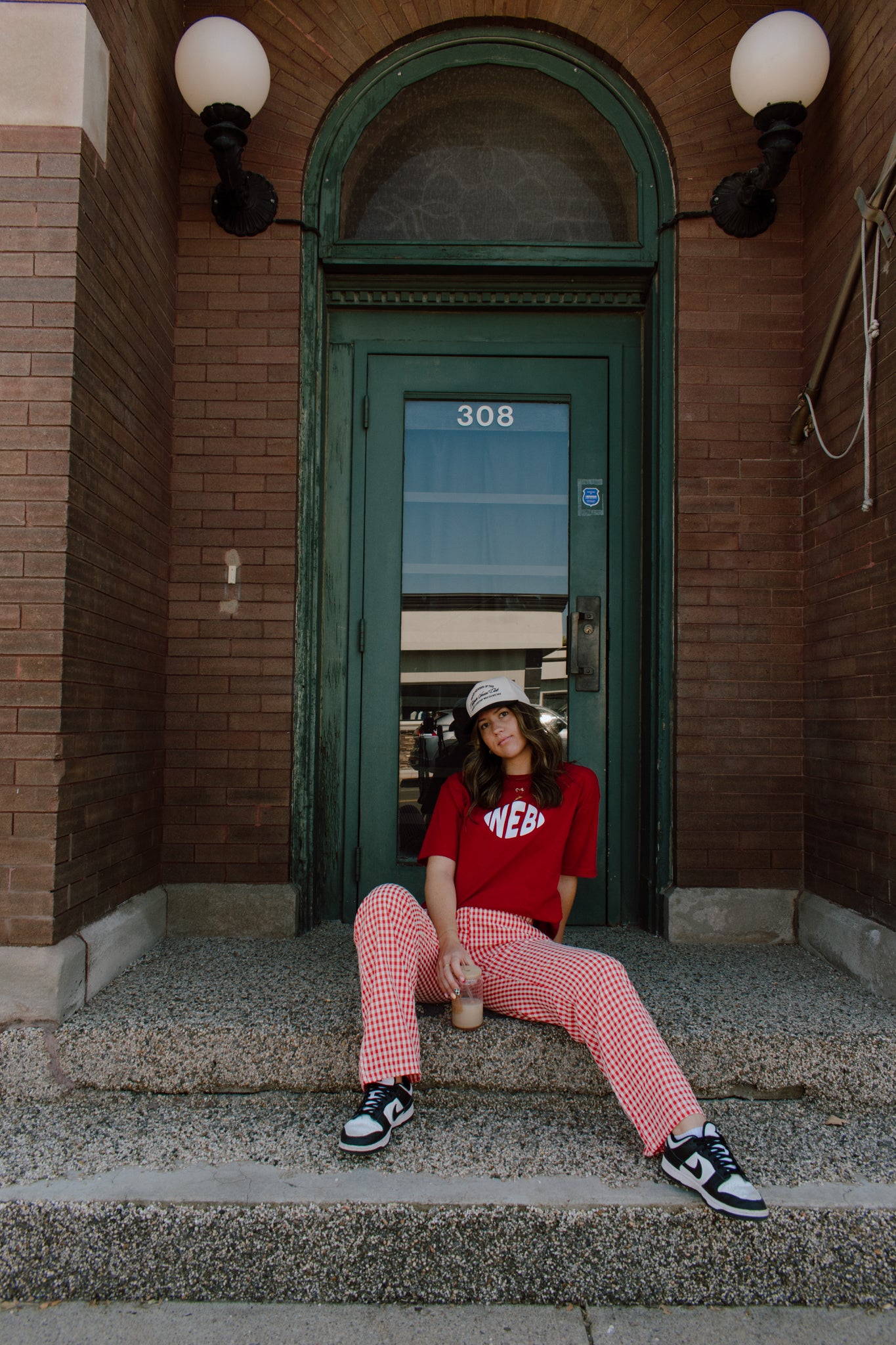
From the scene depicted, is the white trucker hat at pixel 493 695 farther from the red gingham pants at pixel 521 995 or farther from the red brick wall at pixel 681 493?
the red brick wall at pixel 681 493

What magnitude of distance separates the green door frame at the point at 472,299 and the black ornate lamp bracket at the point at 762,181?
228 mm

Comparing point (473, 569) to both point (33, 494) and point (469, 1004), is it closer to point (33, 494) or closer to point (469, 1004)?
point (33, 494)

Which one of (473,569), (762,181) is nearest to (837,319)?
(762,181)

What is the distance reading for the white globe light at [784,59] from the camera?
3.15m

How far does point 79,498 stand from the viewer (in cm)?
276

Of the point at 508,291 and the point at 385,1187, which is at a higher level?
the point at 508,291

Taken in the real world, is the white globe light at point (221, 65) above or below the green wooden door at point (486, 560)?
above

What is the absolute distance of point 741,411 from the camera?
11.8ft

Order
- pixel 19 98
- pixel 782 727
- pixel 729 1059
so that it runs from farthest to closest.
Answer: pixel 782 727 → pixel 19 98 → pixel 729 1059

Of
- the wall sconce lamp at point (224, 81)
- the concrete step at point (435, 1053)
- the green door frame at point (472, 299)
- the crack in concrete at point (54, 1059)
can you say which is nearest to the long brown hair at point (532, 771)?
the concrete step at point (435, 1053)

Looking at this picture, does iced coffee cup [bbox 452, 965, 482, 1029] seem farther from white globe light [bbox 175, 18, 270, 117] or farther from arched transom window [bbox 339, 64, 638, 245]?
white globe light [bbox 175, 18, 270, 117]

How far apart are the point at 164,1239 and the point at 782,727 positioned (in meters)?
2.77

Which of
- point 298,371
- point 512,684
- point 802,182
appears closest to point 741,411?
point 802,182

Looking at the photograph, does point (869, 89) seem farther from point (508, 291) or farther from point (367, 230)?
point (367, 230)
